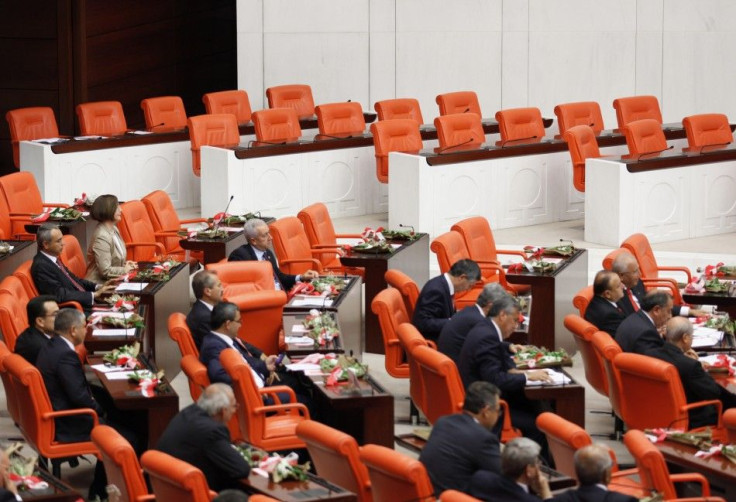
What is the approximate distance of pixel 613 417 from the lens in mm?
8586

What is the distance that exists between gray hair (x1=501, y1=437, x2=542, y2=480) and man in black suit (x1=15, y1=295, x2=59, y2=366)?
2974 millimetres

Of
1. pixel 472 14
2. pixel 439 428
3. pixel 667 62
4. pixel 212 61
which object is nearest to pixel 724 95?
pixel 667 62

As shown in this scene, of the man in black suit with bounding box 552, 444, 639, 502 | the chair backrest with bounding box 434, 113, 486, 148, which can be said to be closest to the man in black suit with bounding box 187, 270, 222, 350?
the man in black suit with bounding box 552, 444, 639, 502

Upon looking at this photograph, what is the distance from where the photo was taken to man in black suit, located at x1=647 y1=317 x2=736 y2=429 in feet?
23.9

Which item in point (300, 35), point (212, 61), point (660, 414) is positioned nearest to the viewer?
point (660, 414)

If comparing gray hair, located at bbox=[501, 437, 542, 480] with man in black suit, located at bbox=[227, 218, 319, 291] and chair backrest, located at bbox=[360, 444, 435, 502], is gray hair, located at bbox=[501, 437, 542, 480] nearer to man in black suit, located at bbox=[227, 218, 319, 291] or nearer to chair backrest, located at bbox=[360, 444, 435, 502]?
chair backrest, located at bbox=[360, 444, 435, 502]

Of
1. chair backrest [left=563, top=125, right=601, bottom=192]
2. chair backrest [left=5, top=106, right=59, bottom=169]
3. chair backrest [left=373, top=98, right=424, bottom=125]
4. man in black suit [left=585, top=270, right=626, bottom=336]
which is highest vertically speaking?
chair backrest [left=373, top=98, right=424, bottom=125]

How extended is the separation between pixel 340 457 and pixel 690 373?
226cm

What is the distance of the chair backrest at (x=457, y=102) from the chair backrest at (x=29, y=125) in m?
4.36

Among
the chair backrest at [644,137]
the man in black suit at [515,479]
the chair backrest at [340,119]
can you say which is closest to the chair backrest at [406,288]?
the man in black suit at [515,479]

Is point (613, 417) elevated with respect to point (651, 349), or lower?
lower

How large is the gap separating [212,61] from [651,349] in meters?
12.2

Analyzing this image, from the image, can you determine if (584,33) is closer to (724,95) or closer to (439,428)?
(724,95)

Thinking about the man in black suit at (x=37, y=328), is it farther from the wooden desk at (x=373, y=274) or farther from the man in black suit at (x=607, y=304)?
the man in black suit at (x=607, y=304)
